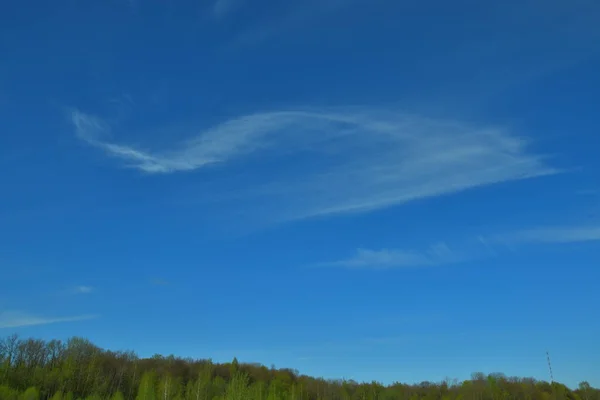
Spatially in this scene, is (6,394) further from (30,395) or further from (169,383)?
(169,383)

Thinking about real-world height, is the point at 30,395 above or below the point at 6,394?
above

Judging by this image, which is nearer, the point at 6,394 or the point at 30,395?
the point at 6,394

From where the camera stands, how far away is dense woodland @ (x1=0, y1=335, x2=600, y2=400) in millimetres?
76750

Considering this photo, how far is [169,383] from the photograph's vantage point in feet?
208

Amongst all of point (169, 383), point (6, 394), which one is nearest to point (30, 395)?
point (6, 394)

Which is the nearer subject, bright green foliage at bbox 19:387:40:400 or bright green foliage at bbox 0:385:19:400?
bright green foliage at bbox 0:385:19:400

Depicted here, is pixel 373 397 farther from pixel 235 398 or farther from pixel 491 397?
pixel 235 398

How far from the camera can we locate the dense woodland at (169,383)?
76.8 m

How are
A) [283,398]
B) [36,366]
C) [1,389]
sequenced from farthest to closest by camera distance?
[283,398]
[36,366]
[1,389]

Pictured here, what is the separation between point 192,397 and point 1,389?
76.9 feet

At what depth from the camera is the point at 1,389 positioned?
6400 centimetres

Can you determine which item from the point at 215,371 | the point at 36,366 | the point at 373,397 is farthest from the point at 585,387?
the point at 36,366

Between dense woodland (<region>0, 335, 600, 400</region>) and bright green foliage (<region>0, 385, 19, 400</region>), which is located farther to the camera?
dense woodland (<region>0, 335, 600, 400</region>)

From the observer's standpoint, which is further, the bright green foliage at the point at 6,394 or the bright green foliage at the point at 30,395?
the bright green foliage at the point at 30,395
